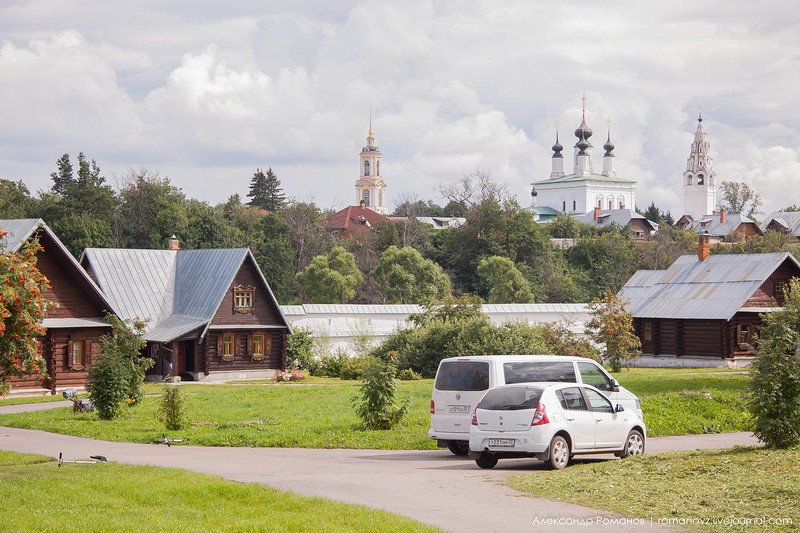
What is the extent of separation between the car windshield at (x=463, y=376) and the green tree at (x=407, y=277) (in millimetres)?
53862

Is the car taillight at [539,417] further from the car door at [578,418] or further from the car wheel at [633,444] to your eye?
the car wheel at [633,444]

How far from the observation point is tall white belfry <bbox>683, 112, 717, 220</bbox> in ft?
606

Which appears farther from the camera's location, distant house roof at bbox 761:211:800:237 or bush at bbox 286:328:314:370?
distant house roof at bbox 761:211:800:237

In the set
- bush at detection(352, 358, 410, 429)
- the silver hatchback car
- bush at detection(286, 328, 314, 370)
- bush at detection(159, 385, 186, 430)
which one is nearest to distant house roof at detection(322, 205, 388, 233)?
bush at detection(286, 328, 314, 370)

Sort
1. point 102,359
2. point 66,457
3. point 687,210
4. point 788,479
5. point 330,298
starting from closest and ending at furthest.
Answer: point 788,479
point 66,457
point 102,359
point 330,298
point 687,210

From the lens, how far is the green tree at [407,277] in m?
74.1

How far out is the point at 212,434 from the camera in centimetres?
2116

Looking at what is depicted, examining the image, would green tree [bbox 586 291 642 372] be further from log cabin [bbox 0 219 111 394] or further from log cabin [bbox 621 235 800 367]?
log cabin [bbox 0 219 111 394]

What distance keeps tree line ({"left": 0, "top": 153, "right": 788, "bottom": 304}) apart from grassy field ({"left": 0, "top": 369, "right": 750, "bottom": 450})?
41.9m

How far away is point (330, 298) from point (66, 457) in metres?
55.1

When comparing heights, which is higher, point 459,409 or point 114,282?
point 114,282

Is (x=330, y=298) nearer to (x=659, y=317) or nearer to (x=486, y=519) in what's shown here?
(x=659, y=317)

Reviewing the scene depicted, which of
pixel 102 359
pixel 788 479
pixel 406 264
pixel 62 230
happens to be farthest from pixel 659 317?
pixel 62 230

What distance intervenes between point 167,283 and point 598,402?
111 ft
